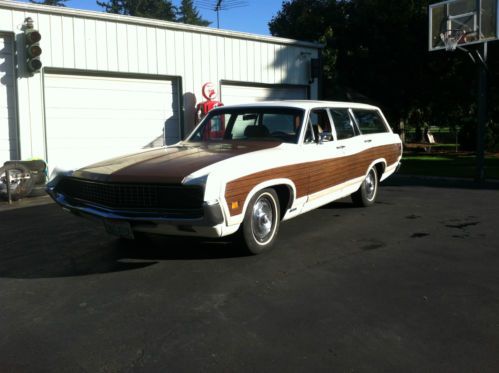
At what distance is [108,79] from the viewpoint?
11844 mm

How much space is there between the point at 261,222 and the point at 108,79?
7753mm

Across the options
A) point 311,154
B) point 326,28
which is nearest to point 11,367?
point 311,154

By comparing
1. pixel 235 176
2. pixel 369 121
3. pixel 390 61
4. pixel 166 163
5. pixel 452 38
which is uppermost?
pixel 390 61

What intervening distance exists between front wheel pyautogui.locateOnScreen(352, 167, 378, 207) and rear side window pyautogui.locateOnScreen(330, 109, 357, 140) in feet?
3.33

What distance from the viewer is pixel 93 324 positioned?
374 centimetres

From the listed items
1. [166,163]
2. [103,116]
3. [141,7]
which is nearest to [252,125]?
[166,163]

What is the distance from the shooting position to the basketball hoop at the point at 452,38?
39.4 feet

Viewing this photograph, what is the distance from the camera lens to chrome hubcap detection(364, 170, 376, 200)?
326 inches

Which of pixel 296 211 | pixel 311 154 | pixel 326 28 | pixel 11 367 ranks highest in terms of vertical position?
pixel 326 28

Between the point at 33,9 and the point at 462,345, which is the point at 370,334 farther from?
the point at 33,9

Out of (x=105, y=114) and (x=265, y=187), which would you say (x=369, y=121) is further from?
(x=105, y=114)

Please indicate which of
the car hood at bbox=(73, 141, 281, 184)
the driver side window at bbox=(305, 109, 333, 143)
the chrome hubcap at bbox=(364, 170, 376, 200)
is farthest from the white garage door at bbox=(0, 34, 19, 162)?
the chrome hubcap at bbox=(364, 170, 376, 200)

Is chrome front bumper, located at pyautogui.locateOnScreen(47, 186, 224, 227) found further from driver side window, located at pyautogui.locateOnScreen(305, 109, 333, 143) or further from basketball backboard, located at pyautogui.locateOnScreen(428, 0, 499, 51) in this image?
basketball backboard, located at pyautogui.locateOnScreen(428, 0, 499, 51)

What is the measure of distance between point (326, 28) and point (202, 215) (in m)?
25.2
